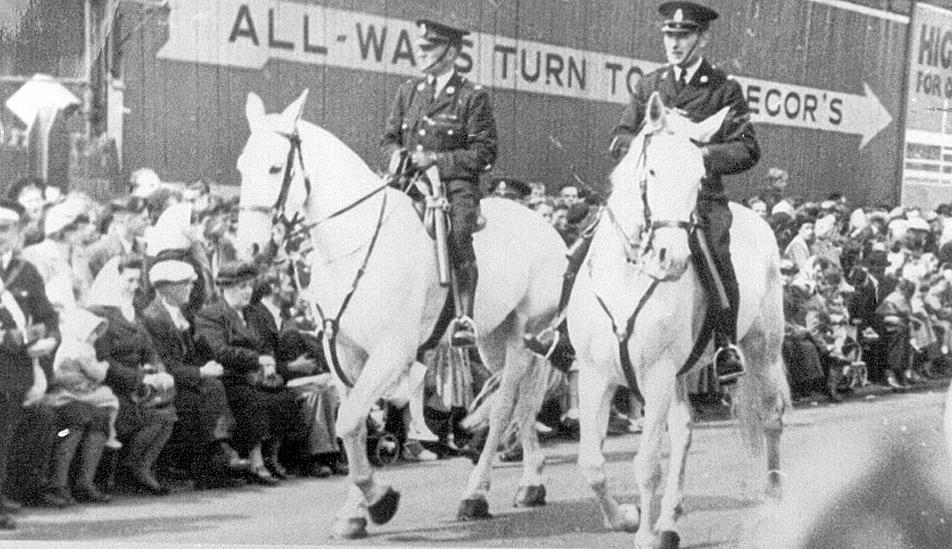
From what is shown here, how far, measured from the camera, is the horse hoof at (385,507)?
546cm

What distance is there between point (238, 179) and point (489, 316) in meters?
1.13

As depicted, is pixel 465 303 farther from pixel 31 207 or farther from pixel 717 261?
pixel 31 207

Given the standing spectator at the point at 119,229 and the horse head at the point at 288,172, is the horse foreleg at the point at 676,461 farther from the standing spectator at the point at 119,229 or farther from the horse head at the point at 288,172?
the standing spectator at the point at 119,229

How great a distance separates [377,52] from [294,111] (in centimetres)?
40

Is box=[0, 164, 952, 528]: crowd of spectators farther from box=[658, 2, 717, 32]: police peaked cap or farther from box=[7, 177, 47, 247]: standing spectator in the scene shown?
box=[658, 2, 717, 32]: police peaked cap

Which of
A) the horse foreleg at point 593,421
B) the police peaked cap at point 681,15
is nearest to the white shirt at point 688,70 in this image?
the police peaked cap at point 681,15

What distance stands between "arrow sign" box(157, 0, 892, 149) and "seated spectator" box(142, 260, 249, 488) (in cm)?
87

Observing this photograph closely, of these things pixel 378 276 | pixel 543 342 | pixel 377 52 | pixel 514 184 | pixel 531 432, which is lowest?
pixel 531 432

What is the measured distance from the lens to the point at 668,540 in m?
5.49

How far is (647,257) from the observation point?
203 inches

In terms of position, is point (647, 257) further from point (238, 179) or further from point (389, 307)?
point (238, 179)

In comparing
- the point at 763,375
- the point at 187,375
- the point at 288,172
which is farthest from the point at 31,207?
the point at 763,375

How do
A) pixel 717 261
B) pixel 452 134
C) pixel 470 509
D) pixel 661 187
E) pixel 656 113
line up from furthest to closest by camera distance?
pixel 470 509, pixel 452 134, pixel 717 261, pixel 656 113, pixel 661 187

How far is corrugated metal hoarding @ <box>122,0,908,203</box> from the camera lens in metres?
5.30
